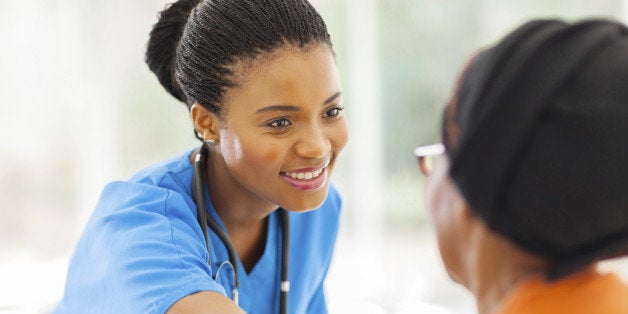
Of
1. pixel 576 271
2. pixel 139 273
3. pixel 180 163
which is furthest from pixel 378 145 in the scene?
pixel 576 271

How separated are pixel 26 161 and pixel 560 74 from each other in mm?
3144

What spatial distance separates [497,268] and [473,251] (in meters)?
0.03

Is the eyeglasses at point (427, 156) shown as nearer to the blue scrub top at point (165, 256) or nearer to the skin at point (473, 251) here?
the skin at point (473, 251)

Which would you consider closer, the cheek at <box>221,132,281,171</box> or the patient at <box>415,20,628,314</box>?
the patient at <box>415,20,628,314</box>

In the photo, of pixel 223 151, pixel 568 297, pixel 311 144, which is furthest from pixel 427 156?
pixel 223 151

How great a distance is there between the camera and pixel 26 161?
3.46m

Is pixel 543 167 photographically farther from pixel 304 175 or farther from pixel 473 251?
pixel 304 175

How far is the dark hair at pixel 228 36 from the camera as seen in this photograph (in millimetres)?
1417

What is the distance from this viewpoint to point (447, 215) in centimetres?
75

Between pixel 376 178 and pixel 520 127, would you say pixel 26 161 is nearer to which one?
pixel 376 178

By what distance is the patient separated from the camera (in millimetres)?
651

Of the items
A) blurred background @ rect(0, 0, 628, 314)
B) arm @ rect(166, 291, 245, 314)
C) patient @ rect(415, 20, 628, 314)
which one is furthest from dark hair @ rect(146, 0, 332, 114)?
blurred background @ rect(0, 0, 628, 314)

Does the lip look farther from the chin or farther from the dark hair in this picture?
the dark hair

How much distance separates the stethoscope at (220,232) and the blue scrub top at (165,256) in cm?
1
